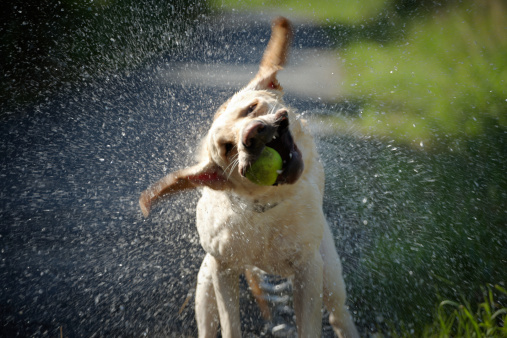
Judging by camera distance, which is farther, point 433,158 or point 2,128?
point 2,128

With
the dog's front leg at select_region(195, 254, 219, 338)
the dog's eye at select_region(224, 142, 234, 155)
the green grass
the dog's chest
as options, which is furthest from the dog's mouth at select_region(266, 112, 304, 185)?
the green grass

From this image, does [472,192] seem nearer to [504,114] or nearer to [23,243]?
[504,114]

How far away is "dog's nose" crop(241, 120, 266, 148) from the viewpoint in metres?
2.15

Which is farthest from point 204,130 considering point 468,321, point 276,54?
point 468,321

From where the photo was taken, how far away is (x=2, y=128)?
585 cm

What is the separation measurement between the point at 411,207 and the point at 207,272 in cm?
215

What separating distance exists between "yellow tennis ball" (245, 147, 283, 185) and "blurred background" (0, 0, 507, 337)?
74.9 inches

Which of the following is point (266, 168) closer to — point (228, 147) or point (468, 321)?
point (228, 147)

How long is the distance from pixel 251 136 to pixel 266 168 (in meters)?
0.19

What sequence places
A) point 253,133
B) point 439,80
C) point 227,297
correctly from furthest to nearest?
point 439,80 < point 227,297 < point 253,133

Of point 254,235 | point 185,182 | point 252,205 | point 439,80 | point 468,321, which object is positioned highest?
point 439,80

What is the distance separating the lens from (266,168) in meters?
2.23

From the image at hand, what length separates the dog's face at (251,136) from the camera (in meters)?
2.20

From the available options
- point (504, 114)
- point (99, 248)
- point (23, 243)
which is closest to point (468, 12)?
point (504, 114)
